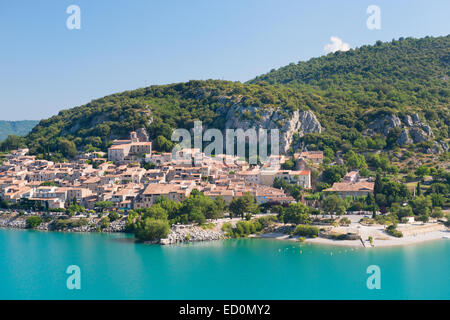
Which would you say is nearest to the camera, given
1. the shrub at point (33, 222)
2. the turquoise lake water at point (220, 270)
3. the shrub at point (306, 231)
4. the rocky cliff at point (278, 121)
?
the turquoise lake water at point (220, 270)

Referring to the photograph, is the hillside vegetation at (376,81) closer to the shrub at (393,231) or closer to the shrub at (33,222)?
the shrub at (393,231)

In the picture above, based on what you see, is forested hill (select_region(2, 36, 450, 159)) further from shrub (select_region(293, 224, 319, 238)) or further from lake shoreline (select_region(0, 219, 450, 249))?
shrub (select_region(293, 224, 319, 238))

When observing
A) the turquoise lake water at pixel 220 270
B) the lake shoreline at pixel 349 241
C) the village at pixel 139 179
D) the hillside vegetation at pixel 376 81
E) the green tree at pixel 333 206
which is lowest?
the turquoise lake water at pixel 220 270

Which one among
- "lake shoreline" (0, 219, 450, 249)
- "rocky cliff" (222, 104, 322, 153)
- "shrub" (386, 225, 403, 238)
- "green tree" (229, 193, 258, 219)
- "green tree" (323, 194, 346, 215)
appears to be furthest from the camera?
"rocky cliff" (222, 104, 322, 153)

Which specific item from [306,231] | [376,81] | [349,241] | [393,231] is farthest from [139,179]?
[376,81]

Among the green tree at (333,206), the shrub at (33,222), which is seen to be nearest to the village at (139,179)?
the shrub at (33,222)

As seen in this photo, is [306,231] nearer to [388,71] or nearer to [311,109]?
[311,109]

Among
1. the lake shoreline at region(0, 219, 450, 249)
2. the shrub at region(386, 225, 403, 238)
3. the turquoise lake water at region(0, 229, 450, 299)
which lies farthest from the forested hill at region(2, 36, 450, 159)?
the turquoise lake water at region(0, 229, 450, 299)
